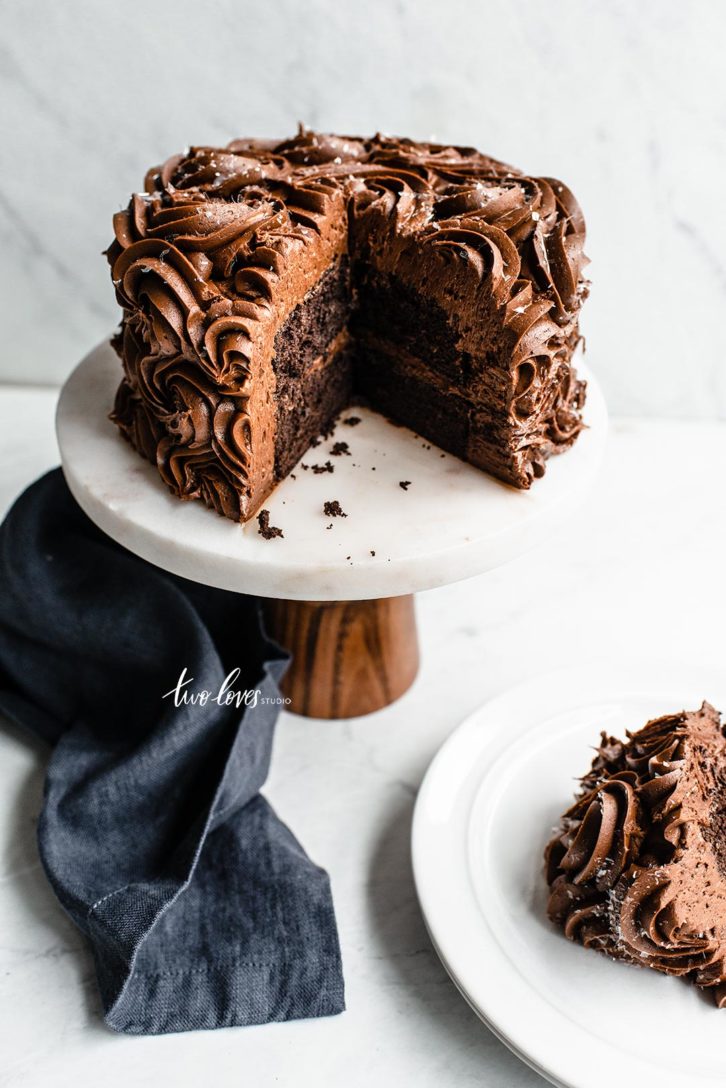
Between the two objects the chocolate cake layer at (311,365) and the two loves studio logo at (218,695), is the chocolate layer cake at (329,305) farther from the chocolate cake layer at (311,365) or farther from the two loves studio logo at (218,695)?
the two loves studio logo at (218,695)

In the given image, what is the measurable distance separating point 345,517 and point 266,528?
17 centimetres

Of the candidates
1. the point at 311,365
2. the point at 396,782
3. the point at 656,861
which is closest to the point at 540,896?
the point at 656,861

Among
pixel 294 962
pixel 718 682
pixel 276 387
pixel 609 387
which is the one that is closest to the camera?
pixel 294 962

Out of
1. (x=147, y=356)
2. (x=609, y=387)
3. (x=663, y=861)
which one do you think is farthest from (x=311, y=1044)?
(x=609, y=387)

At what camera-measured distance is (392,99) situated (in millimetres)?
3064

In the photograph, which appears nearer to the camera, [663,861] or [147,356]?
[663,861]

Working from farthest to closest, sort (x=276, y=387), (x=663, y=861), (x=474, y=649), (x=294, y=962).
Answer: (x=474, y=649) → (x=276, y=387) → (x=294, y=962) → (x=663, y=861)

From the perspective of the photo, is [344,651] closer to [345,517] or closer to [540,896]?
[345,517]

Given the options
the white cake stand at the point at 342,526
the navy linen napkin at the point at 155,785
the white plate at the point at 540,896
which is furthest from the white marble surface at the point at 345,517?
the white plate at the point at 540,896

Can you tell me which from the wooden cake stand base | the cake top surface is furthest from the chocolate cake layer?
the wooden cake stand base

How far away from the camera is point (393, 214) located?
7.54 ft

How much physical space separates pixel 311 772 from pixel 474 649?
0.62 meters

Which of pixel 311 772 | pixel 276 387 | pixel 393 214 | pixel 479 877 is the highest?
pixel 393 214

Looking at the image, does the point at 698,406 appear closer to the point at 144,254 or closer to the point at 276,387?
the point at 276,387
